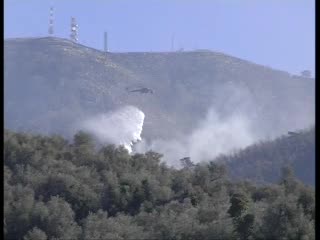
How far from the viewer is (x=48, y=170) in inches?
666

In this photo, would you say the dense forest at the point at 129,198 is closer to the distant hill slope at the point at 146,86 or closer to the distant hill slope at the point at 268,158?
the distant hill slope at the point at 268,158

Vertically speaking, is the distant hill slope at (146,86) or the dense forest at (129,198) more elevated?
the distant hill slope at (146,86)

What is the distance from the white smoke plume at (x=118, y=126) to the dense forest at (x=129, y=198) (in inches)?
Answer: 125

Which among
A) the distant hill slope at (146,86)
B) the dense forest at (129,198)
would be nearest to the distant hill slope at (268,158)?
the dense forest at (129,198)

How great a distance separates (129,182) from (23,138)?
377cm

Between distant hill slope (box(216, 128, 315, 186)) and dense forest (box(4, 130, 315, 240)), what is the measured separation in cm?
92

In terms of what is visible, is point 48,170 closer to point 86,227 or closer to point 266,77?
point 86,227

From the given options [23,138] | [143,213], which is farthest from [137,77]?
[143,213]

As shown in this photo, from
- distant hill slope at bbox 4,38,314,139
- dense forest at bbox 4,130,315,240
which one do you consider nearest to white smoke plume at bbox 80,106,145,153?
distant hill slope at bbox 4,38,314,139

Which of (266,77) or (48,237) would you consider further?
(266,77)

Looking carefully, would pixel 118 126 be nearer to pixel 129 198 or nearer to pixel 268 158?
pixel 268 158

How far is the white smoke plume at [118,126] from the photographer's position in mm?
23111

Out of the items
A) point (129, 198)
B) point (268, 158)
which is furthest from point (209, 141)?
point (129, 198)

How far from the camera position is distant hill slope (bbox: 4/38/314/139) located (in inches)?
986
